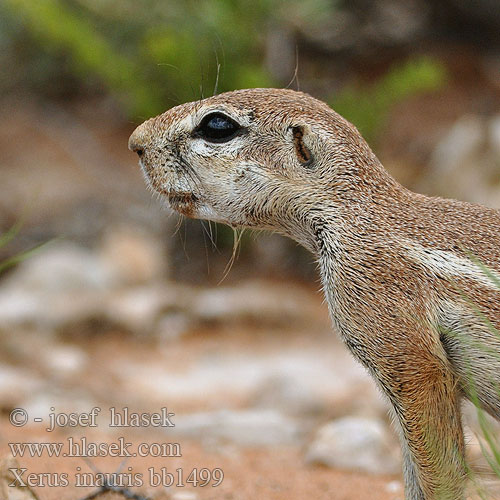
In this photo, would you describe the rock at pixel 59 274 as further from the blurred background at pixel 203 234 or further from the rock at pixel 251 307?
the rock at pixel 251 307

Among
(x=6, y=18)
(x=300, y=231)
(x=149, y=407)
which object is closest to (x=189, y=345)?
(x=149, y=407)

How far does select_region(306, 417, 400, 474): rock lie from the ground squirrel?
1643 millimetres

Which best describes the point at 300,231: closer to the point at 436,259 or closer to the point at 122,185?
the point at 436,259

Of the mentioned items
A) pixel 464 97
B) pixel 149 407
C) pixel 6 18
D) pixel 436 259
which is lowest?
pixel 436 259

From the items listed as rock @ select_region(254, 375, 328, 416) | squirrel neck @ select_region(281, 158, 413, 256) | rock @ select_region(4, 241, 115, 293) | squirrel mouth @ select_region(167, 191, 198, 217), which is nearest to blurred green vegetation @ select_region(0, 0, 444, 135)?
rock @ select_region(4, 241, 115, 293)

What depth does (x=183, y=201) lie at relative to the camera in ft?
13.6

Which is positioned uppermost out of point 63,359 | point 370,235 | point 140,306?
point 140,306

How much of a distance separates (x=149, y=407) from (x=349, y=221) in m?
4.12

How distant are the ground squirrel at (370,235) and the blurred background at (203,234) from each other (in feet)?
2.00

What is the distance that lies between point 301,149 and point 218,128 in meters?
0.43

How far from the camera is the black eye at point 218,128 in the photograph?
404cm

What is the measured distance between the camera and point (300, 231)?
400 centimetres

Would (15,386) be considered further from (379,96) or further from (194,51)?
(379,96)

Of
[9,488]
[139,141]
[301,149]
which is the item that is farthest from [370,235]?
[9,488]
